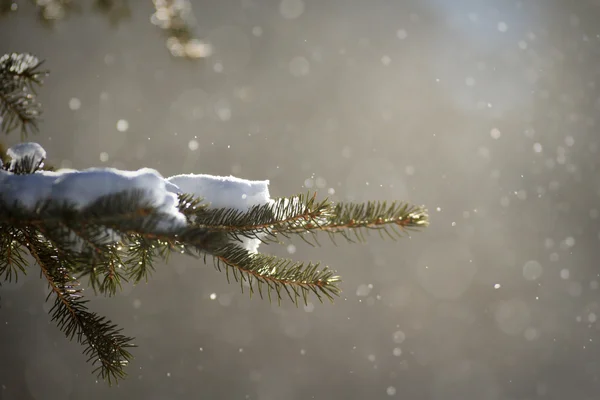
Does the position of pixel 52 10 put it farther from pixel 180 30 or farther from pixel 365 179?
pixel 365 179

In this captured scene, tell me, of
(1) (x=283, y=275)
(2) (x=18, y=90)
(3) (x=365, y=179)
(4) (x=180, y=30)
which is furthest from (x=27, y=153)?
(3) (x=365, y=179)

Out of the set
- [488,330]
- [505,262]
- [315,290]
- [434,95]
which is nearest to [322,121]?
[434,95]

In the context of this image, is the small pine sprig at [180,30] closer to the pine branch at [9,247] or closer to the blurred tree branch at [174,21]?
the blurred tree branch at [174,21]

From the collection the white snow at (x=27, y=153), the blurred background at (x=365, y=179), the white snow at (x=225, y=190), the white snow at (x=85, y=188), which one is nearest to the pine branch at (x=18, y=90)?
the white snow at (x=27, y=153)

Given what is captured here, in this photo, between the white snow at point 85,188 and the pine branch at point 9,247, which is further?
the pine branch at point 9,247

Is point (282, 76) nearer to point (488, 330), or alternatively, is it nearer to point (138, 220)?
point (488, 330)

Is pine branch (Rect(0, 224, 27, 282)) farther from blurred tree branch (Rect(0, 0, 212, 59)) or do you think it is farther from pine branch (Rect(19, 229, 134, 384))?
blurred tree branch (Rect(0, 0, 212, 59))
